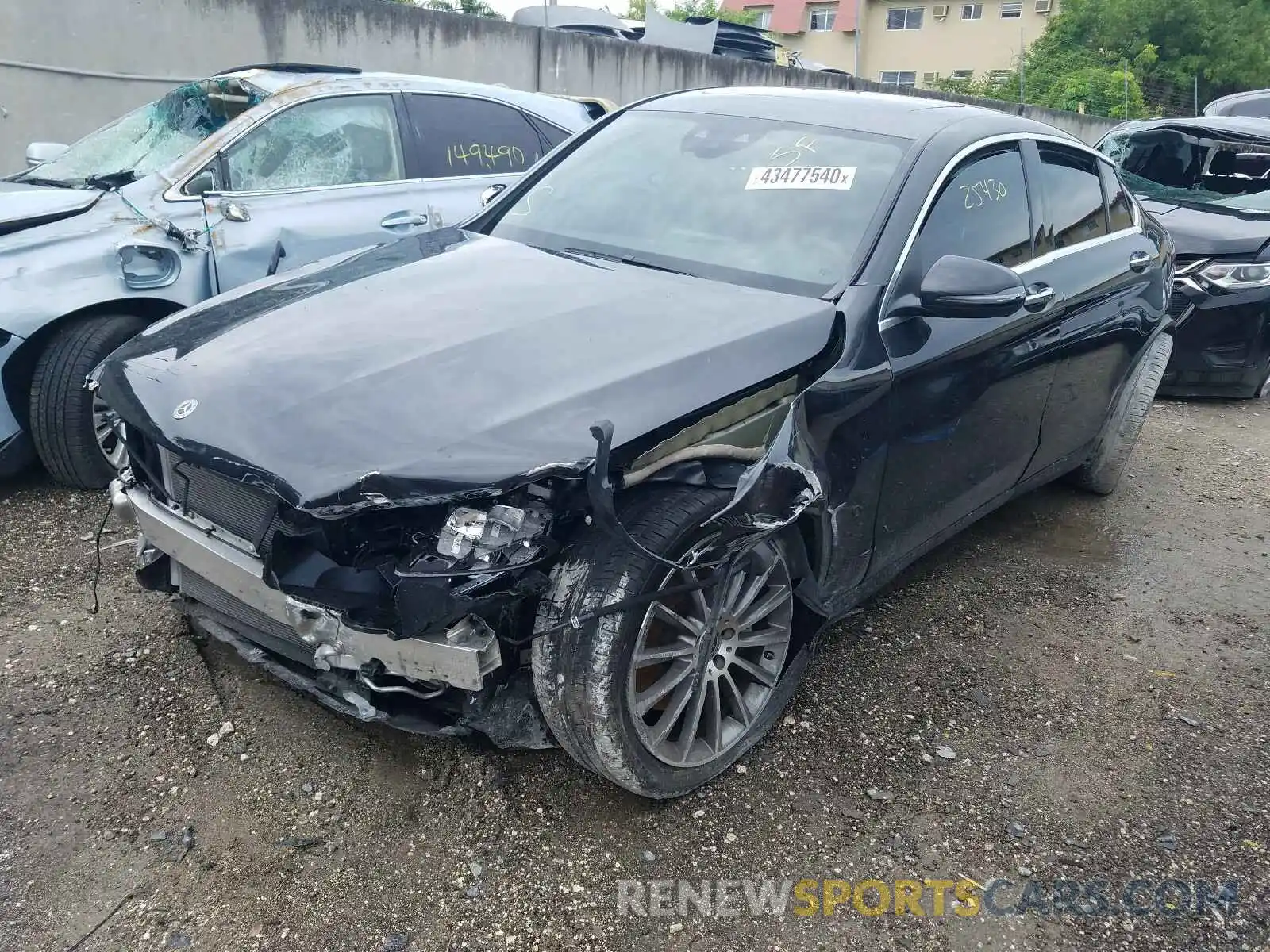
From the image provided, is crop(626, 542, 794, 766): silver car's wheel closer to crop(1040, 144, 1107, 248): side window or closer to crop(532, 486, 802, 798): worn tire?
crop(532, 486, 802, 798): worn tire

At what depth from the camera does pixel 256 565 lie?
7.40ft

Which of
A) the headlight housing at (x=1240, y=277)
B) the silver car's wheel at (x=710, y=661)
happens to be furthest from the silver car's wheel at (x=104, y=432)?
the headlight housing at (x=1240, y=277)

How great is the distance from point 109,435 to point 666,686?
2951 millimetres

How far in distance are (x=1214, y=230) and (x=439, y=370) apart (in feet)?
19.7

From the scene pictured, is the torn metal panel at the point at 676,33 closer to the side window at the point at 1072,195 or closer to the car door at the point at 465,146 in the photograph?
the car door at the point at 465,146

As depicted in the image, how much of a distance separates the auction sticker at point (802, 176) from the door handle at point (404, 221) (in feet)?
7.48

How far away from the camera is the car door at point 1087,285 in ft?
11.8

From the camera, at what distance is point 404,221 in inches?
188

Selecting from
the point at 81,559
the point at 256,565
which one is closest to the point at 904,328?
the point at 256,565

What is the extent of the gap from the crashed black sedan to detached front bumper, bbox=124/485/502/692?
1 centimetres

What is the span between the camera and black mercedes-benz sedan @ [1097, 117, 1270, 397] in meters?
6.07

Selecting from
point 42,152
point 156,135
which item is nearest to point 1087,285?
point 156,135

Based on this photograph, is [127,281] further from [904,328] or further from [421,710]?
[904,328]

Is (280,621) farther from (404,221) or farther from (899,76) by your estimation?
(899,76)
